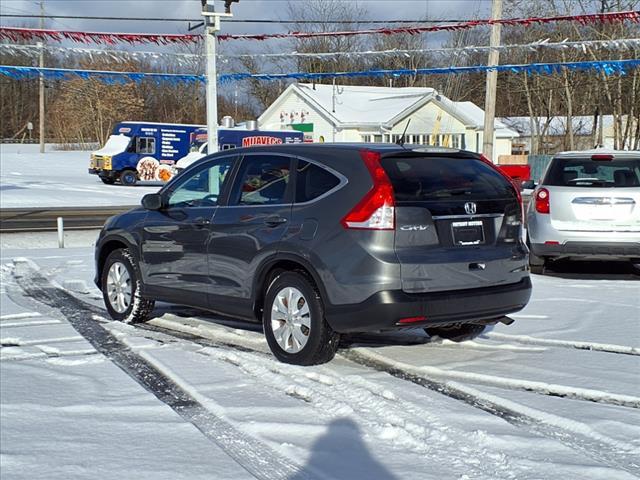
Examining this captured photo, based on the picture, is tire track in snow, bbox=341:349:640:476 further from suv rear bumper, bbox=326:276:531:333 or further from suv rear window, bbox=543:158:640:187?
suv rear window, bbox=543:158:640:187

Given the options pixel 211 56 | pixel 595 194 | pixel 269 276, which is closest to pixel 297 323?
pixel 269 276

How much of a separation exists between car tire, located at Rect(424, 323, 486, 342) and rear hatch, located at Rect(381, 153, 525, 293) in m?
0.91

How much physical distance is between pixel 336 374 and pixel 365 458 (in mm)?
1618

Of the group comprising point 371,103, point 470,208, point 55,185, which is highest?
point 371,103

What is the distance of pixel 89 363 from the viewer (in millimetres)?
6113

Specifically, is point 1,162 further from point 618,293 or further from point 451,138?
point 618,293

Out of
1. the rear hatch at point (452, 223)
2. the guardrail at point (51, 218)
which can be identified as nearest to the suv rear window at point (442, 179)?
the rear hatch at point (452, 223)

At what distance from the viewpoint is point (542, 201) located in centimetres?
1020

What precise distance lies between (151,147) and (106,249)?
30934 millimetres

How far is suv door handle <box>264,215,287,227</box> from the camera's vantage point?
19.9 ft

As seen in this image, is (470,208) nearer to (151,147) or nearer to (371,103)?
(151,147)

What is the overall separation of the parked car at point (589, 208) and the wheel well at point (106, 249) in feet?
17.6

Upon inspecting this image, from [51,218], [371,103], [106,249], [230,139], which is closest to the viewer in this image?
[106,249]

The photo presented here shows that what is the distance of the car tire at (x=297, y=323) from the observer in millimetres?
5758
